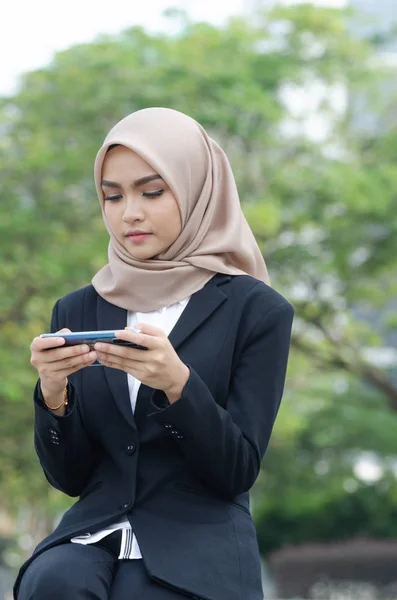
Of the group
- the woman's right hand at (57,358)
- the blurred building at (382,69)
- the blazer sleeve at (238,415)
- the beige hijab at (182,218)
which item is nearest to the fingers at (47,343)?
the woman's right hand at (57,358)

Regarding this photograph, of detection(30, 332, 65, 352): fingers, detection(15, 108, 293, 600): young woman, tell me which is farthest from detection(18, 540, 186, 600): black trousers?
detection(30, 332, 65, 352): fingers

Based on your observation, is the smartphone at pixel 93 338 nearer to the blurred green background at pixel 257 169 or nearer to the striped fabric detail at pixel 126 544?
the striped fabric detail at pixel 126 544

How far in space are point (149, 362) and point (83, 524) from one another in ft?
1.35

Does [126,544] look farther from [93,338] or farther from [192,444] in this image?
[93,338]

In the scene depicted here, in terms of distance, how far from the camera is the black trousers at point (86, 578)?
212 centimetres

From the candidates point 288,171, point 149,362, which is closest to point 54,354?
point 149,362

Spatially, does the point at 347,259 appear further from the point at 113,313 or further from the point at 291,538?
the point at 113,313

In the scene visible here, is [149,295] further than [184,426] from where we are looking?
Yes

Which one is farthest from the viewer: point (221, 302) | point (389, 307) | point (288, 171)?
point (389, 307)

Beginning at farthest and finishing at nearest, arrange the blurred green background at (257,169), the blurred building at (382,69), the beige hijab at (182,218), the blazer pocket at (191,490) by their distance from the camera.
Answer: the blurred building at (382,69), the blurred green background at (257,169), the beige hijab at (182,218), the blazer pocket at (191,490)

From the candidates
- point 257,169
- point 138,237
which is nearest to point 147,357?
point 138,237

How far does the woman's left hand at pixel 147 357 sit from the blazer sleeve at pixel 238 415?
0.22 ft

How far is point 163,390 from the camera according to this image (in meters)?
2.22

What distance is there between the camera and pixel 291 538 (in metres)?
17.5
